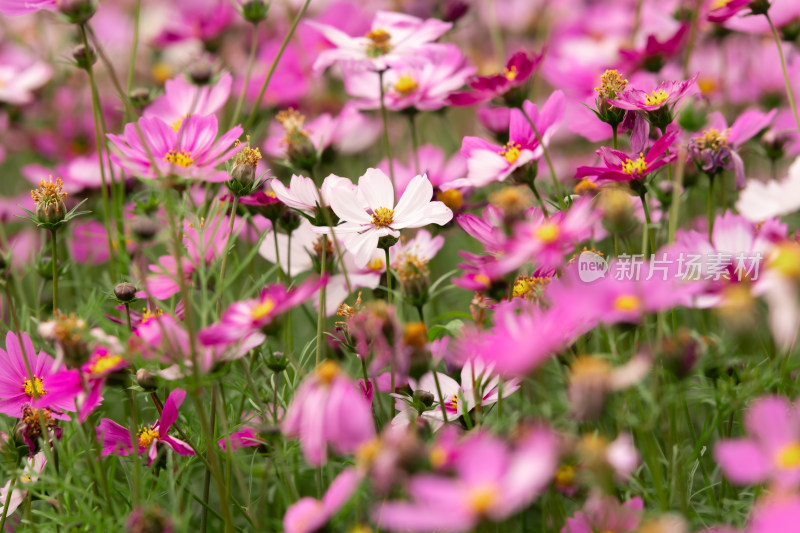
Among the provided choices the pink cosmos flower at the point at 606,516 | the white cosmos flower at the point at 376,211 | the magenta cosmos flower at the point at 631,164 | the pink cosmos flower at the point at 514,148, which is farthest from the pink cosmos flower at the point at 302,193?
the pink cosmos flower at the point at 606,516

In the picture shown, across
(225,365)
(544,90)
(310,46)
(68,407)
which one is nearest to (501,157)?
(225,365)

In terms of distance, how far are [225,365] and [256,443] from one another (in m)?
0.11

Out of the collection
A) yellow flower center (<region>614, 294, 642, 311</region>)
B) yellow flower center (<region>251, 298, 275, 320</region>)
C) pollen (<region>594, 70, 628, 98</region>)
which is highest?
pollen (<region>594, 70, 628, 98</region>)

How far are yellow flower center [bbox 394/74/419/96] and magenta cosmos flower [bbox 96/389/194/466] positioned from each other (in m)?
0.53

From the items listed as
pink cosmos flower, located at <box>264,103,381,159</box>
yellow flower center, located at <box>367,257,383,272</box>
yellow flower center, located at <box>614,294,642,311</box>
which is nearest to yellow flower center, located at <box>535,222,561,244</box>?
yellow flower center, located at <box>614,294,642,311</box>

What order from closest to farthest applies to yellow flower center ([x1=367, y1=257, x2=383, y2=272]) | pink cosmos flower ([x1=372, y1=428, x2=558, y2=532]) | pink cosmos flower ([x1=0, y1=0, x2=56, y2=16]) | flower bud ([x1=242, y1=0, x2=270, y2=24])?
pink cosmos flower ([x1=372, y1=428, x2=558, y2=532])
pink cosmos flower ([x1=0, y1=0, x2=56, y2=16])
yellow flower center ([x1=367, y1=257, x2=383, y2=272])
flower bud ([x1=242, y1=0, x2=270, y2=24])

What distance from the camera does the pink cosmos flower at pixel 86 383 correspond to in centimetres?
59

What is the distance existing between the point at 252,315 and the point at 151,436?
0.74ft

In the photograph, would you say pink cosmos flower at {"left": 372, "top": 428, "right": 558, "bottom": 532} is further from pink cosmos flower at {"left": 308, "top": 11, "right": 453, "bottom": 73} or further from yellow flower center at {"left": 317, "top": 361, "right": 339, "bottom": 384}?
pink cosmos flower at {"left": 308, "top": 11, "right": 453, "bottom": 73}

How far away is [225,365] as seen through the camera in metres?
0.61

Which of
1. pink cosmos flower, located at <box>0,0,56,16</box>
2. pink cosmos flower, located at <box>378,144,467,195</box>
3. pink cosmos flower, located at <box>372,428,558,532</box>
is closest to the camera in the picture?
pink cosmos flower, located at <box>372,428,558,532</box>

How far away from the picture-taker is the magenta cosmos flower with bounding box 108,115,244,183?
66cm

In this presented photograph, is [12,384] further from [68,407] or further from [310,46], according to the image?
[310,46]

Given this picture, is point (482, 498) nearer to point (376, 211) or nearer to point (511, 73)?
point (376, 211)
